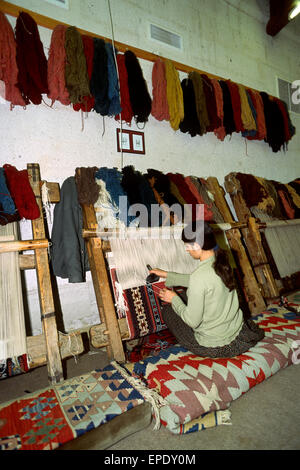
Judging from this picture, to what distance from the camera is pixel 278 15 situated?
16.1ft

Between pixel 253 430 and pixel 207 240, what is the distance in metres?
1.12

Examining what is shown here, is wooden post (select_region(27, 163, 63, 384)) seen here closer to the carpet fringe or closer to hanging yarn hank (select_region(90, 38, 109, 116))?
the carpet fringe

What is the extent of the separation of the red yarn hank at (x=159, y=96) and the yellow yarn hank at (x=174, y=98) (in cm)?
5

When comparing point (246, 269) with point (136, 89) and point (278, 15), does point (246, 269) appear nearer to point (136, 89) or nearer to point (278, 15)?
point (136, 89)

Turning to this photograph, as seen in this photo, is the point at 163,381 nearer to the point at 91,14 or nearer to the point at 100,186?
the point at 100,186

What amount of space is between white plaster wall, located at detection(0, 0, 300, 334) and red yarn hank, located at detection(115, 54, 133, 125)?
0.21 metres

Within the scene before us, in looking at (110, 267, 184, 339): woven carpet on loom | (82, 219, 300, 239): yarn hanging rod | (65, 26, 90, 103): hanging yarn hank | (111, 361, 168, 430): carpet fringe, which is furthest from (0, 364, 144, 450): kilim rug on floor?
(65, 26, 90, 103): hanging yarn hank

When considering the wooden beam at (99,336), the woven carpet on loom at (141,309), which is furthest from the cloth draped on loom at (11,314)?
the woven carpet on loom at (141,309)

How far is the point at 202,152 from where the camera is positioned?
157 inches

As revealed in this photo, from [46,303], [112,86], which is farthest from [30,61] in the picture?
[46,303]

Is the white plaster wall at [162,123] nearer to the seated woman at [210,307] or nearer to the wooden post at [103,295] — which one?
the wooden post at [103,295]

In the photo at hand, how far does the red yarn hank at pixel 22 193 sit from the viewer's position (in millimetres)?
1971

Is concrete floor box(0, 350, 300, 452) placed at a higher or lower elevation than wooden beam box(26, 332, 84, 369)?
lower

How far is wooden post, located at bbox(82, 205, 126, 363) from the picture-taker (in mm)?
2020
